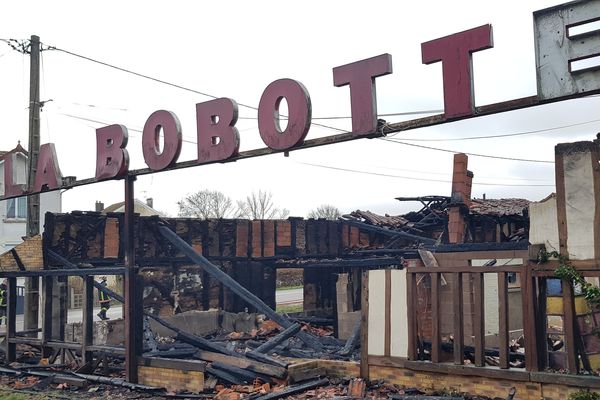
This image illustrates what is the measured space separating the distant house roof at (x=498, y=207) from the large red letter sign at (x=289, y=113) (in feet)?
37.6

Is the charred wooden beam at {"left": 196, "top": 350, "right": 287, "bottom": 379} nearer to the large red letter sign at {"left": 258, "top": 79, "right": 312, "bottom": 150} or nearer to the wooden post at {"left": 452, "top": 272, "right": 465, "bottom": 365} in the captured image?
the wooden post at {"left": 452, "top": 272, "right": 465, "bottom": 365}

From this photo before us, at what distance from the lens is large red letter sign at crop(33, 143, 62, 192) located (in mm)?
16828

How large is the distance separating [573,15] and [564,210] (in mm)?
2785

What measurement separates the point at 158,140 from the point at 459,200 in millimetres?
10250

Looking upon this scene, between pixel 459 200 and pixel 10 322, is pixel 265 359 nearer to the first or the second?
pixel 10 322

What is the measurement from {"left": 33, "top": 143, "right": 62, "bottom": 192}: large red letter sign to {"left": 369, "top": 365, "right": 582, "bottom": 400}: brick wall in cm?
979

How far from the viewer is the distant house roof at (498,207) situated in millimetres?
22031

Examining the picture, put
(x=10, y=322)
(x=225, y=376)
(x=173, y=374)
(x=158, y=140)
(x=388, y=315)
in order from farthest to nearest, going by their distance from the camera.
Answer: (x=10, y=322)
(x=158, y=140)
(x=173, y=374)
(x=225, y=376)
(x=388, y=315)

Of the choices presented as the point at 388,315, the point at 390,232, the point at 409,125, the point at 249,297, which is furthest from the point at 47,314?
the point at 390,232

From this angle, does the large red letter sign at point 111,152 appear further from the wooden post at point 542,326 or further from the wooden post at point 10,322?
the wooden post at point 542,326

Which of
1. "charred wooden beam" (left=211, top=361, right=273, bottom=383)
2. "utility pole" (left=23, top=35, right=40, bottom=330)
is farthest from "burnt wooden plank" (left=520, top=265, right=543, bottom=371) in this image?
"utility pole" (left=23, top=35, right=40, bottom=330)

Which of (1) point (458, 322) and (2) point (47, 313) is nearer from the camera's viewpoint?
(1) point (458, 322)

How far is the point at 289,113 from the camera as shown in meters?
11.9

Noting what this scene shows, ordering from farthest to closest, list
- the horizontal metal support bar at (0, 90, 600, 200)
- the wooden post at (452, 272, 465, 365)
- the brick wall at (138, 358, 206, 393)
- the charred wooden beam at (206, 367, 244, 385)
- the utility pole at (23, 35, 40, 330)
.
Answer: the utility pole at (23, 35, 40, 330) < the brick wall at (138, 358, 206, 393) < the charred wooden beam at (206, 367, 244, 385) < the wooden post at (452, 272, 465, 365) < the horizontal metal support bar at (0, 90, 600, 200)
